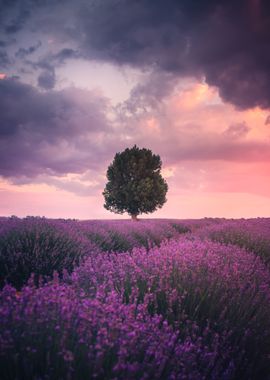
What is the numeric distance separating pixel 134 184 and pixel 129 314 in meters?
22.3

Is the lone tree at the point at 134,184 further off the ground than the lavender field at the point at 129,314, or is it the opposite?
the lone tree at the point at 134,184

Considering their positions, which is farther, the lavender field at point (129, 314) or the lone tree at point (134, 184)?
the lone tree at point (134, 184)

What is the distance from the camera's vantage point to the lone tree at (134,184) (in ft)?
80.3

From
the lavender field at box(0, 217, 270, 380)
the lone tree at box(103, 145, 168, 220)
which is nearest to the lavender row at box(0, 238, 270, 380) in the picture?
the lavender field at box(0, 217, 270, 380)

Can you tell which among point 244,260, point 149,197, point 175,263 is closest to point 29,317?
point 175,263

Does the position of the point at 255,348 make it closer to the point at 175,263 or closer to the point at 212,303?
the point at 212,303

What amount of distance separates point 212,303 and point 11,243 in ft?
11.8

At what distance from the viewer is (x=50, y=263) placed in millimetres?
5414

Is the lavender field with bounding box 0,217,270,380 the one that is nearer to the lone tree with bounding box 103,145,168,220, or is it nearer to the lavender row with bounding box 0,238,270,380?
the lavender row with bounding box 0,238,270,380

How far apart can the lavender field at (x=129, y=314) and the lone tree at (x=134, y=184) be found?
1765 cm

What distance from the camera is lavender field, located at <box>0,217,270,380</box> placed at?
1.84 metres

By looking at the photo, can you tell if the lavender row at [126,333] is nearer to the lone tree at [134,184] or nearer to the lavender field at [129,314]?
the lavender field at [129,314]

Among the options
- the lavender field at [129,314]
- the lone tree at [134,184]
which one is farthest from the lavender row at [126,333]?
the lone tree at [134,184]

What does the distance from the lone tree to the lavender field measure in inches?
695
